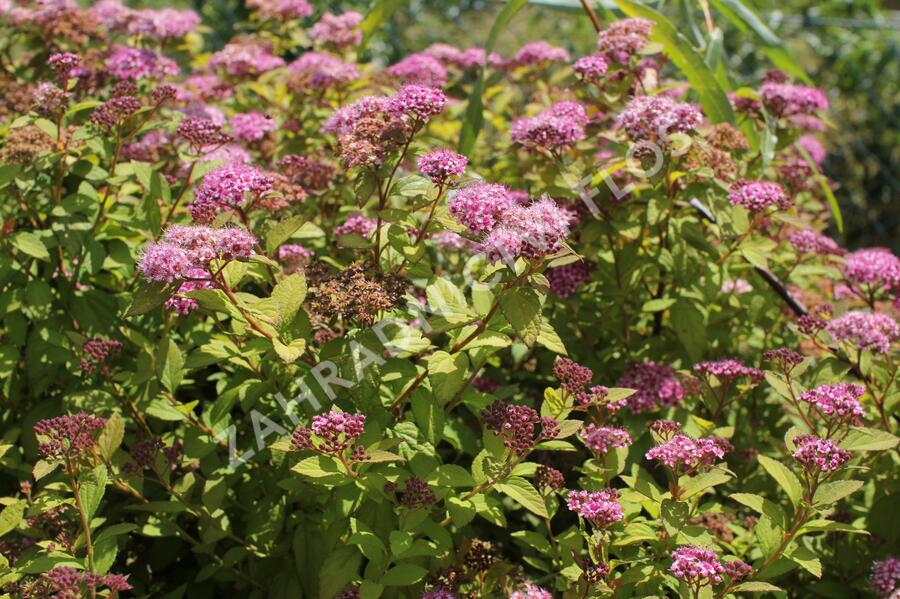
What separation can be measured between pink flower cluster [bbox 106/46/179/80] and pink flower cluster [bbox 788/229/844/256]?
7.76 feet

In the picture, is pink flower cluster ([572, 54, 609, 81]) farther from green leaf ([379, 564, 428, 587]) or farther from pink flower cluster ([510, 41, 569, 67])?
green leaf ([379, 564, 428, 587])

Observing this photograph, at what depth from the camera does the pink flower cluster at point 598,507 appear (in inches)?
82.7

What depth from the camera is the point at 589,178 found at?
9.73 feet

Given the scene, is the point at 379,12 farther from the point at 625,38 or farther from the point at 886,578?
the point at 886,578

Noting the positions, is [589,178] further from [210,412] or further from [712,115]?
[210,412]

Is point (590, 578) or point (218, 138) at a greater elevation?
point (218, 138)

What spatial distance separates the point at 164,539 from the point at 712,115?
2371 mm

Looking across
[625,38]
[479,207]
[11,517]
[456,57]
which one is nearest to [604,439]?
[479,207]

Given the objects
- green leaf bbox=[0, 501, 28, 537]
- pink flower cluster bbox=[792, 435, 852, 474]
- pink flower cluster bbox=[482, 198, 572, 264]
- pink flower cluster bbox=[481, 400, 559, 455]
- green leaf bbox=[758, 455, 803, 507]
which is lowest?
green leaf bbox=[0, 501, 28, 537]

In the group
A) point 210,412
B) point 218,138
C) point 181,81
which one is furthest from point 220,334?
point 181,81

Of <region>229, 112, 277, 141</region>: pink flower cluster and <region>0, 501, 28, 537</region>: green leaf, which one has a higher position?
<region>229, 112, 277, 141</region>: pink flower cluster

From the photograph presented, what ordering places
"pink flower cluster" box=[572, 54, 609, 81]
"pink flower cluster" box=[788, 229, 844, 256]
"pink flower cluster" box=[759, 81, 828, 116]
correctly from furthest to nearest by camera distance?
"pink flower cluster" box=[759, 81, 828, 116], "pink flower cluster" box=[788, 229, 844, 256], "pink flower cluster" box=[572, 54, 609, 81]

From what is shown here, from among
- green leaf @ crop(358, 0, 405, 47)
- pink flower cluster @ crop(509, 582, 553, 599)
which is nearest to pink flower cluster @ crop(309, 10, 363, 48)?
green leaf @ crop(358, 0, 405, 47)

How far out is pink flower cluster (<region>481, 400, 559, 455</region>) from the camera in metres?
2.15
